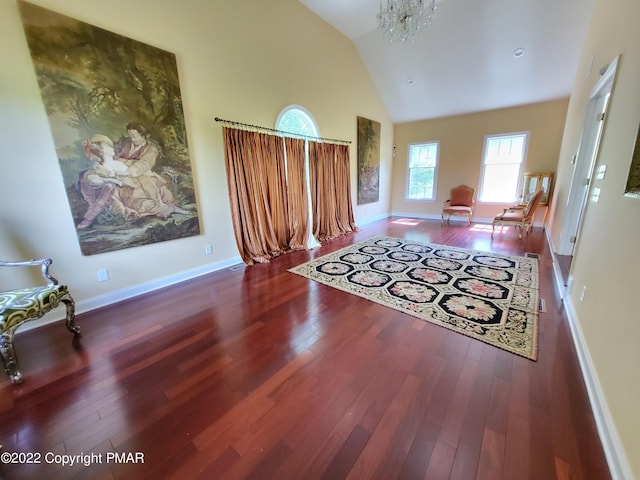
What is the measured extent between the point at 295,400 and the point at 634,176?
230 cm

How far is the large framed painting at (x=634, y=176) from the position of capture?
137 centimetres

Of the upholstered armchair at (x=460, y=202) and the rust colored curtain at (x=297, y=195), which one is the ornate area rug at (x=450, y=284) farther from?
the upholstered armchair at (x=460, y=202)

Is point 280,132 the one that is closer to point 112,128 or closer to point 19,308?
point 112,128

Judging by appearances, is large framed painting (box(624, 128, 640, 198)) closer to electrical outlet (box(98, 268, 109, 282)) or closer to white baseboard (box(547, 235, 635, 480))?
white baseboard (box(547, 235, 635, 480))

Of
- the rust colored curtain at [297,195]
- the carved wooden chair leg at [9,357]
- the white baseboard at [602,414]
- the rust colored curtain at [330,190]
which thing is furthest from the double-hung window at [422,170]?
the carved wooden chair leg at [9,357]

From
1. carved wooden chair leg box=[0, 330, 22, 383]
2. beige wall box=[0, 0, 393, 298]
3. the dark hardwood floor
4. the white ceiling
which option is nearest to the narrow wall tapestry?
beige wall box=[0, 0, 393, 298]

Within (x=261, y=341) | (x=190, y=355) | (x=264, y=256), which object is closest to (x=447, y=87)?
(x=264, y=256)

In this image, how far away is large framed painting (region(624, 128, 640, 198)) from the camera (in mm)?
1370

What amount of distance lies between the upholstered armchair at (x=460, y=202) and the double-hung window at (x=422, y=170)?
1.75ft

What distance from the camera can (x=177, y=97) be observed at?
9.41 feet

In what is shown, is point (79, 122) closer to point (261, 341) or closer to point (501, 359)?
point (261, 341)

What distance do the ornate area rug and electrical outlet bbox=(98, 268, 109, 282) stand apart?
204cm

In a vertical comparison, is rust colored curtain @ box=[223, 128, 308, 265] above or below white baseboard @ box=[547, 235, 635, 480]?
above

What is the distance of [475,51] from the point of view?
14.6 feet
